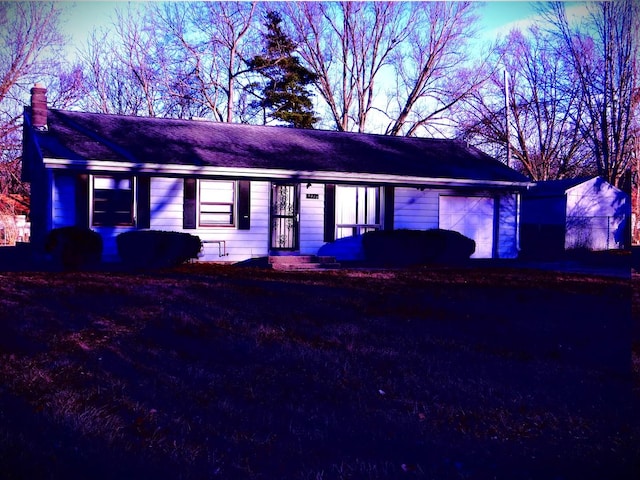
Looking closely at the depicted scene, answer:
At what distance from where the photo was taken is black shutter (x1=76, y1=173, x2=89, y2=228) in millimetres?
15578

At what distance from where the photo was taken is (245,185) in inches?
671

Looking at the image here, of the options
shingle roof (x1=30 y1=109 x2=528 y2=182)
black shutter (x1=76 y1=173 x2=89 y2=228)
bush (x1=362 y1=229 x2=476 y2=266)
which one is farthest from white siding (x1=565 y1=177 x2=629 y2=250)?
black shutter (x1=76 y1=173 x2=89 y2=228)

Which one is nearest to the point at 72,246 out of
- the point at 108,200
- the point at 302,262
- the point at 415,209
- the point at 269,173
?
the point at 108,200

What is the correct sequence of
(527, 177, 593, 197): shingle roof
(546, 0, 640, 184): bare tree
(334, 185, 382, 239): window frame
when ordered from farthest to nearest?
(527, 177, 593, 197): shingle roof → (334, 185, 382, 239): window frame → (546, 0, 640, 184): bare tree

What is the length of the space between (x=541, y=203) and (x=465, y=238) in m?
11.9

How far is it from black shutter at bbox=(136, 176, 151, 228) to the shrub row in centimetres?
66

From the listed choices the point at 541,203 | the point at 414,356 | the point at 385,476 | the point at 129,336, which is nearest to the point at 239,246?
the point at 129,336

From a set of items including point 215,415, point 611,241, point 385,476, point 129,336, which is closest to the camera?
point 385,476

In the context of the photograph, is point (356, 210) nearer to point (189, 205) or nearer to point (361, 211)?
point (361, 211)

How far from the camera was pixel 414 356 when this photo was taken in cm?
670

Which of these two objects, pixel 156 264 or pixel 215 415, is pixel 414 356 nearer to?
pixel 215 415

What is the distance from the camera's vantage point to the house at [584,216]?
1061 inches

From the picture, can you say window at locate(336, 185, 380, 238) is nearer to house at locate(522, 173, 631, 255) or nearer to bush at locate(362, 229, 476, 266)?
bush at locate(362, 229, 476, 266)

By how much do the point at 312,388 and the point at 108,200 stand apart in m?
12.1
